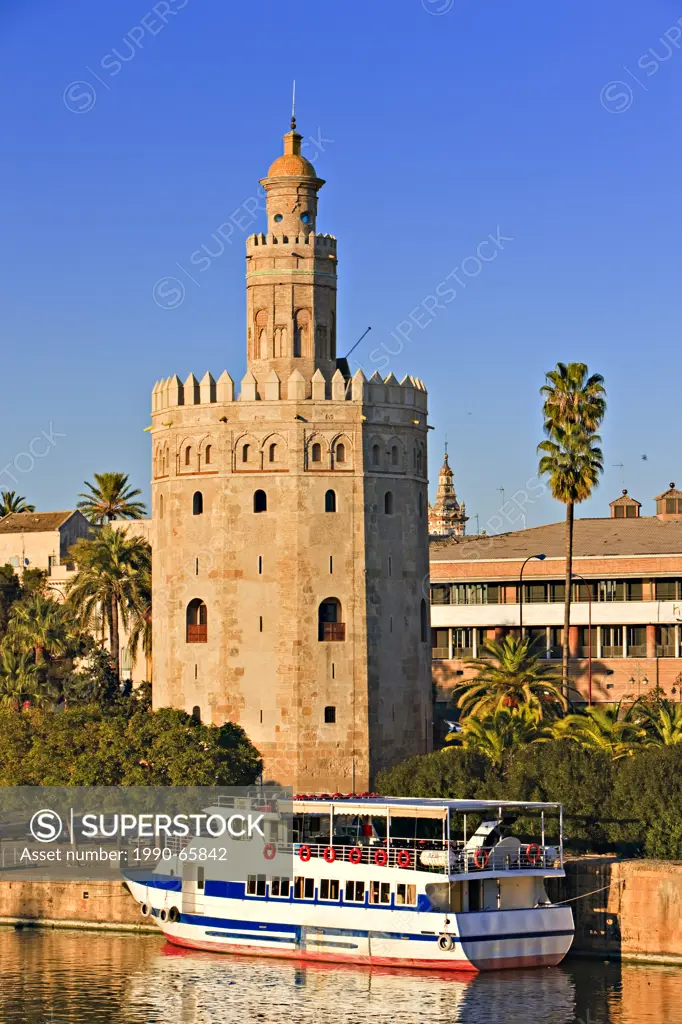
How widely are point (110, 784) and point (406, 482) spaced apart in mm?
17282

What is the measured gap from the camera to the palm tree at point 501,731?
68.2m

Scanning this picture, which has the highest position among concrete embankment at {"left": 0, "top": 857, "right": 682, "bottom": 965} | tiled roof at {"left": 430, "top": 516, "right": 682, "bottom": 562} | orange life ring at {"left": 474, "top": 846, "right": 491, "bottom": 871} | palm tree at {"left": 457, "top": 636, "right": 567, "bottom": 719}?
tiled roof at {"left": 430, "top": 516, "right": 682, "bottom": 562}

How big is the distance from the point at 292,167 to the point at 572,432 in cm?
1655

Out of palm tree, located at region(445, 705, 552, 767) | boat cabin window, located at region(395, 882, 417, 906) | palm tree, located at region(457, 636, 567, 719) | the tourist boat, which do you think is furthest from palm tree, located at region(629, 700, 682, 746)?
boat cabin window, located at region(395, 882, 417, 906)

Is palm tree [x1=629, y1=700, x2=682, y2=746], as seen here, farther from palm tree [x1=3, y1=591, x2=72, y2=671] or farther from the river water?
palm tree [x1=3, y1=591, x2=72, y2=671]

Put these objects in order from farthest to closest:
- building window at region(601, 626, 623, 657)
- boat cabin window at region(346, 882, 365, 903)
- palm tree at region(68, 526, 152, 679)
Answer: building window at region(601, 626, 623, 657) → palm tree at region(68, 526, 152, 679) → boat cabin window at region(346, 882, 365, 903)

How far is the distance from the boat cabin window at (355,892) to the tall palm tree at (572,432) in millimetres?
28977

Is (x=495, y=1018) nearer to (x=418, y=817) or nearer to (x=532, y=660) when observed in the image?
(x=418, y=817)

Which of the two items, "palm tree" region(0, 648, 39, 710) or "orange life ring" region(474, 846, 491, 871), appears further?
"palm tree" region(0, 648, 39, 710)

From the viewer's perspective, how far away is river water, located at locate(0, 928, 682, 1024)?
5112 cm

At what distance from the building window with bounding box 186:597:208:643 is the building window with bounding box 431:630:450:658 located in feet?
89.7

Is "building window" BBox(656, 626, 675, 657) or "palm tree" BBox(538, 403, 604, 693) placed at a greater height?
"palm tree" BBox(538, 403, 604, 693)

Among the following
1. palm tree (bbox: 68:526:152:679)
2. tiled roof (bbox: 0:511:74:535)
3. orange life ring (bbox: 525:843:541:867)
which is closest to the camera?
orange life ring (bbox: 525:843:541:867)

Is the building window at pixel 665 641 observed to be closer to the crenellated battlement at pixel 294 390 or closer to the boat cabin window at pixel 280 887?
the crenellated battlement at pixel 294 390
